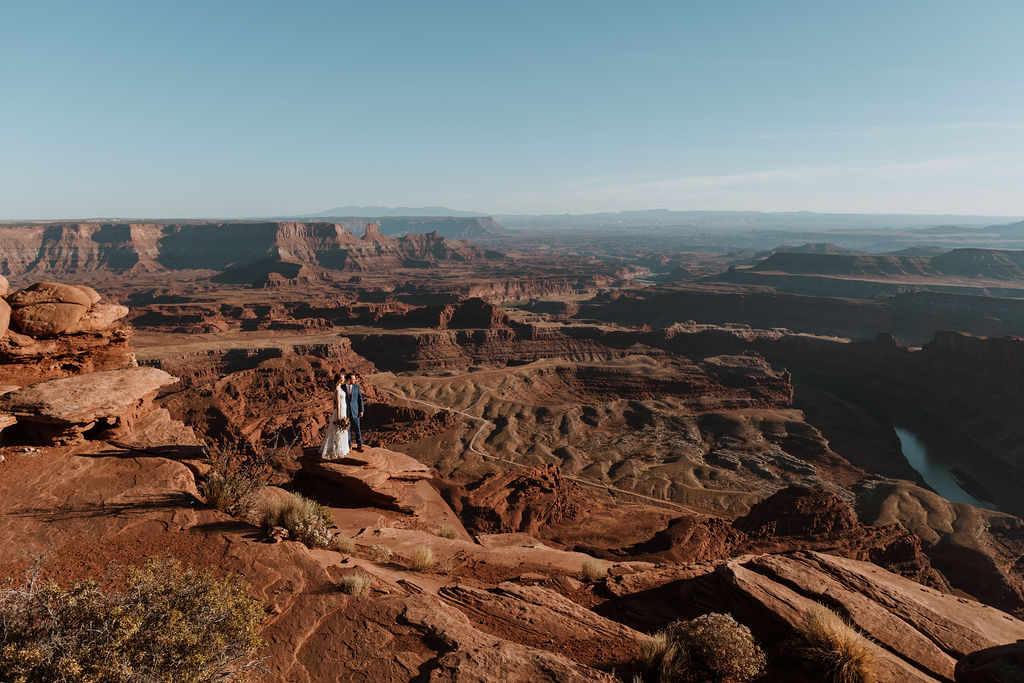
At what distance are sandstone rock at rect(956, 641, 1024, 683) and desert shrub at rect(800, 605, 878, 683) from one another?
141 centimetres

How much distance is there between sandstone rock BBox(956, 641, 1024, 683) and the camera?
743 centimetres

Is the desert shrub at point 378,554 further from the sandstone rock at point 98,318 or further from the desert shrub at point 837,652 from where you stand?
the sandstone rock at point 98,318

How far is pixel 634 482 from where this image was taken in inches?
1527

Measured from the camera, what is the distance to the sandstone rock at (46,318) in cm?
1411

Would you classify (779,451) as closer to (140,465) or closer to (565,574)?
(565,574)

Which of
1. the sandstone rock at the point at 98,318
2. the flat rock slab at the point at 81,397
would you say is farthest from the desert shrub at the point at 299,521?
the sandstone rock at the point at 98,318

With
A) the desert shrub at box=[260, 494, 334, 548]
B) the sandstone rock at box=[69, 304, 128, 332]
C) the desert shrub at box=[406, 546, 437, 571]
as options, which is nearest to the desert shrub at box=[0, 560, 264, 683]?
the desert shrub at box=[260, 494, 334, 548]

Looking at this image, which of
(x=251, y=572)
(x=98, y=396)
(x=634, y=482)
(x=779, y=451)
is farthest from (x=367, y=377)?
(x=251, y=572)

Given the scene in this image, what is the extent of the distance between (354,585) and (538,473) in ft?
78.8

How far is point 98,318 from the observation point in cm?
1542

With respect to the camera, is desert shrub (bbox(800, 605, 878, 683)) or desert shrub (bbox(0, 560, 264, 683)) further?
desert shrub (bbox(800, 605, 878, 683))

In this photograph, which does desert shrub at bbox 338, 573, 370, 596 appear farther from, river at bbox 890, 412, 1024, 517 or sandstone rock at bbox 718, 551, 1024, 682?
river at bbox 890, 412, 1024, 517

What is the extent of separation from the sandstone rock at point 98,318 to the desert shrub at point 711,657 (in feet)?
55.5

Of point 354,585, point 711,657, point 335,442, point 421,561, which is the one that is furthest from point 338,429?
point 711,657
